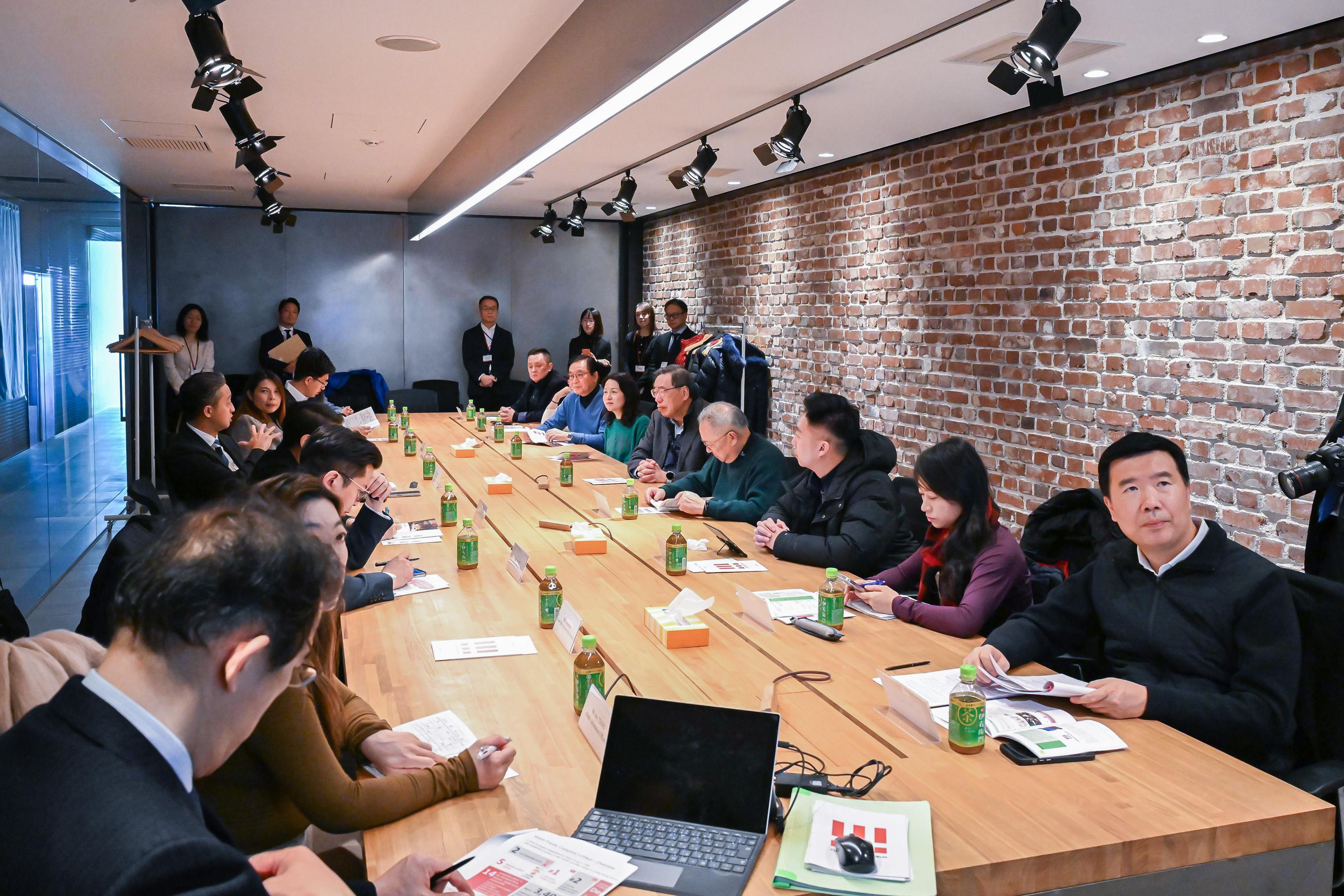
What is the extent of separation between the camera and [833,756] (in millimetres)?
1968

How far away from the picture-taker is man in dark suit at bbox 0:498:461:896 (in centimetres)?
94

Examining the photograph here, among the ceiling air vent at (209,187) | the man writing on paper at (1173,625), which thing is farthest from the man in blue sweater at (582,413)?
the man writing on paper at (1173,625)

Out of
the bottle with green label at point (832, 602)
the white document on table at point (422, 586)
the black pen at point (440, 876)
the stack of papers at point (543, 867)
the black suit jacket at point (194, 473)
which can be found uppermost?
the black suit jacket at point (194, 473)

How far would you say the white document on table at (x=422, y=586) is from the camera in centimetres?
309

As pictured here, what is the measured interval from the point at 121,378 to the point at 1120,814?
8985mm

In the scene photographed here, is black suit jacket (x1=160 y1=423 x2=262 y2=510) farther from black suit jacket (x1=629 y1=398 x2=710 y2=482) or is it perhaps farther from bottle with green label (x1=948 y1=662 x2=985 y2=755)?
bottle with green label (x1=948 y1=662 x2=985 y2=755)

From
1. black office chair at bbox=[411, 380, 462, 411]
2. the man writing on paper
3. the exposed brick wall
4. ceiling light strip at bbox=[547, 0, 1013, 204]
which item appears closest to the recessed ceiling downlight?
ceiling light strip at bbox=[547, 0, 1013, 204]

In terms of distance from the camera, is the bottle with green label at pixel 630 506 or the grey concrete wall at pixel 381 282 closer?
the bottle with green label at pixel 630 506

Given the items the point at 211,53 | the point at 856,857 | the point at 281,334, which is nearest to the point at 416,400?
the point at 281,334

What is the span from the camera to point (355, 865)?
2.02 meters

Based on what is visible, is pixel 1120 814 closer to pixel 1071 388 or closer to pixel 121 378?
pixel 1071 388

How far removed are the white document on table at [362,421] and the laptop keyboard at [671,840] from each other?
6.06 meters

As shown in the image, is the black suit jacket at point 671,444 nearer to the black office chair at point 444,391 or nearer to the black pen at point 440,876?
the black pen at point 440,876

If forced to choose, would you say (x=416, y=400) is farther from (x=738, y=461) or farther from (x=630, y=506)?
(x=630, y=506)
